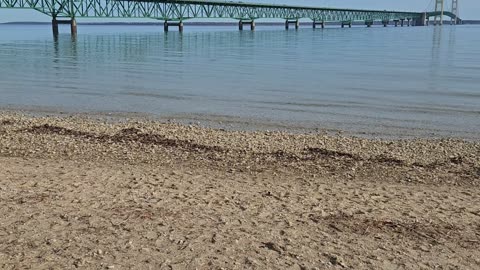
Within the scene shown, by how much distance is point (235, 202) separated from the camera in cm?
706

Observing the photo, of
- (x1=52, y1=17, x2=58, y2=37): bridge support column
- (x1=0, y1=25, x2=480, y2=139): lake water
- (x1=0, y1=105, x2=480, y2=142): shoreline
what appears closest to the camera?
(x1=0, y1=105, x2=480, y2=142): shoreline

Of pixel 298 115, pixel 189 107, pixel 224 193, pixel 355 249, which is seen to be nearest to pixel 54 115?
pixel 189 107

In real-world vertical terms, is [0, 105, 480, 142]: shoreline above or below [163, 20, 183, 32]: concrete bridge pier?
below

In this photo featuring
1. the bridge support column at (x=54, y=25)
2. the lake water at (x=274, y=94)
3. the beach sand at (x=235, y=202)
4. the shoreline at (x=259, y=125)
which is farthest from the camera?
the bridge support column at (x=54, y=25)

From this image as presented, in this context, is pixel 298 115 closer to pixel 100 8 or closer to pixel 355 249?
pixel 355 249

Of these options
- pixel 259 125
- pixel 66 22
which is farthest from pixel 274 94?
pixel 66 22

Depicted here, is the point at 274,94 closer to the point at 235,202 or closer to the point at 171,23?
the point at 235,202

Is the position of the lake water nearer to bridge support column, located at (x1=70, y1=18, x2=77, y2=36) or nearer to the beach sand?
the beach sand

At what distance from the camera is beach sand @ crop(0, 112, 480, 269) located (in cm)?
532

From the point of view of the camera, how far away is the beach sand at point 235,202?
17.5ft

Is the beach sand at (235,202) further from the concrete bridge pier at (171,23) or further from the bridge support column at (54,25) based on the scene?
the concrete bridge pier at (171,23)

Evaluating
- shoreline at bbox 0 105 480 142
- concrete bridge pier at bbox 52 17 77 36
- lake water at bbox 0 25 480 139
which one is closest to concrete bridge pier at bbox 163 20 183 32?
concrete bridge pier at bbox 52 17 77 36

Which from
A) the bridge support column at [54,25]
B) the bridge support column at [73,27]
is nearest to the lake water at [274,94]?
the bridge support column at [73,27]

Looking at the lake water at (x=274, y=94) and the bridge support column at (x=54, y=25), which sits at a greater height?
the bridge support column at (x=54, y=25)
